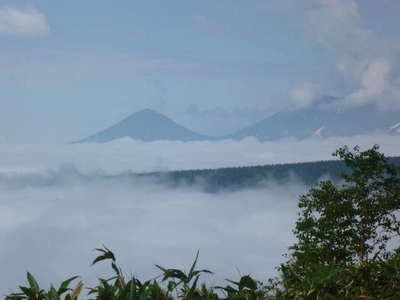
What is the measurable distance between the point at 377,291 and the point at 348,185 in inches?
1312

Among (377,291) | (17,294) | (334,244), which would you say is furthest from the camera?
(334,244)

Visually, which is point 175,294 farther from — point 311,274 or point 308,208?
point 308,208

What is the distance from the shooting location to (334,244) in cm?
3422

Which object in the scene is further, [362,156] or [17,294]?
[362,156]

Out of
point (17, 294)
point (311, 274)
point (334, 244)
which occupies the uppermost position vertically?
point (311, 274)

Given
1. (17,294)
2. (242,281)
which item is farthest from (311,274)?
(17,294)

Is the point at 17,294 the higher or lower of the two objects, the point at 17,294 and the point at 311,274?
the lower

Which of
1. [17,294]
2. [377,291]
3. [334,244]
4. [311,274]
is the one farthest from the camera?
[334,244]

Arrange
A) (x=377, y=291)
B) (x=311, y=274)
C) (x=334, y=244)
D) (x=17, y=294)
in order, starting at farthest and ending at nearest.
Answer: (x=334, y=244), (x=377, y=291), (x=17, y=294), (x=311, y=274)

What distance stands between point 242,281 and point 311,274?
1.48 feet

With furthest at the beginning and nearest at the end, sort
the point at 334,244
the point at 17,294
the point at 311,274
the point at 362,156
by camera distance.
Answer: the point at 362,156
the point at 334,244
the point at 17,294
the point at 311,274

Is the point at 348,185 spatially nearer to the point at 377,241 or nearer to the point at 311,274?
the point at 377,241

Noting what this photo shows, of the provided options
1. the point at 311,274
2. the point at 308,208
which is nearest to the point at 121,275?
the point at 311,274

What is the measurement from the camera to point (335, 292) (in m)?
3.88
